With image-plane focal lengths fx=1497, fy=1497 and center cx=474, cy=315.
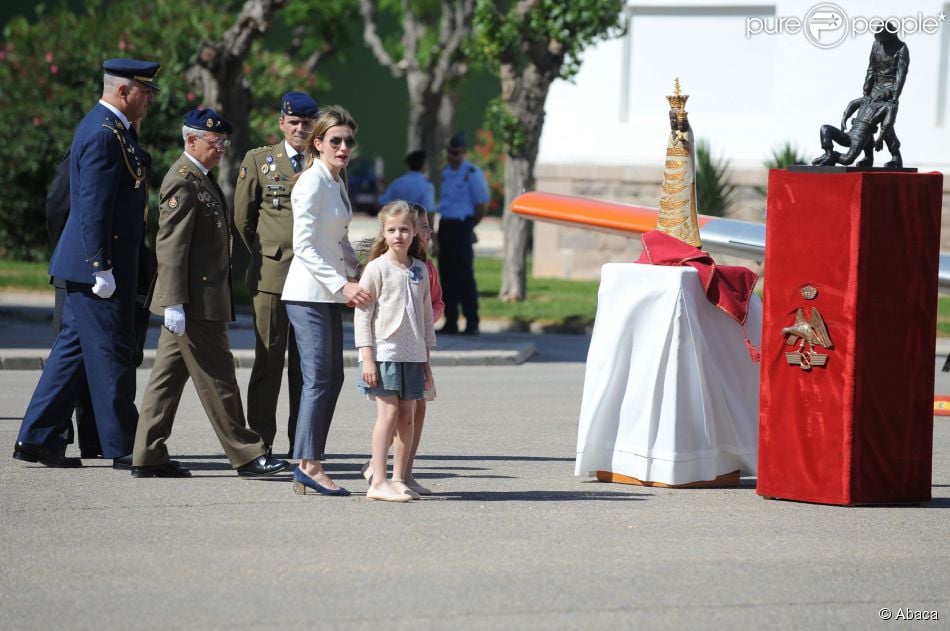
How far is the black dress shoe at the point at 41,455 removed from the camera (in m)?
7.78

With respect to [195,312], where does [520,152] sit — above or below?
above

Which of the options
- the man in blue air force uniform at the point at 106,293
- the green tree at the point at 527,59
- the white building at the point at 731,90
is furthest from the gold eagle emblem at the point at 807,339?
the white building at the point at 731,90

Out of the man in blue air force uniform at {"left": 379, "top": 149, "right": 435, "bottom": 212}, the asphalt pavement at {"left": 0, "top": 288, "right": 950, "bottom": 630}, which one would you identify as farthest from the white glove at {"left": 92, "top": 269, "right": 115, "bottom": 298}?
the man in blue air force uniform at {"left": 379, "top": 149, "right": 435, "bottom": 212}

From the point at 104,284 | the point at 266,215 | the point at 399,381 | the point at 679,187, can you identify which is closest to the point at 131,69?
the point at 266,215

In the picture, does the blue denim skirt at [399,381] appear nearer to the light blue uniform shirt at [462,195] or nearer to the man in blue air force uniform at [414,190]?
the man in blue air force uniform at [414,190]

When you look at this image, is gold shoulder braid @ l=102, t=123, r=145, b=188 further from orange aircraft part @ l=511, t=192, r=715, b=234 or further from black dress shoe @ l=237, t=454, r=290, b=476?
orange aircraft part @ l=511, t=192, r=715, b=234

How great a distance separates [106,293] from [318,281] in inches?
50.2

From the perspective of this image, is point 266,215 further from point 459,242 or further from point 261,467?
point 459,242

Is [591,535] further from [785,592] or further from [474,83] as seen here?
[474,83]

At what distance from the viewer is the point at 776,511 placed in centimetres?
698

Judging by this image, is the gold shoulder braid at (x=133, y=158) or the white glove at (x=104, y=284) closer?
the white glove at (x=104, y=284)

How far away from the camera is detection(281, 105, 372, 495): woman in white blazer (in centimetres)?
698

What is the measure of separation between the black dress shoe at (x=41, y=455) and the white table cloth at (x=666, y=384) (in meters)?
2.70

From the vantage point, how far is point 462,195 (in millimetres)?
15836
